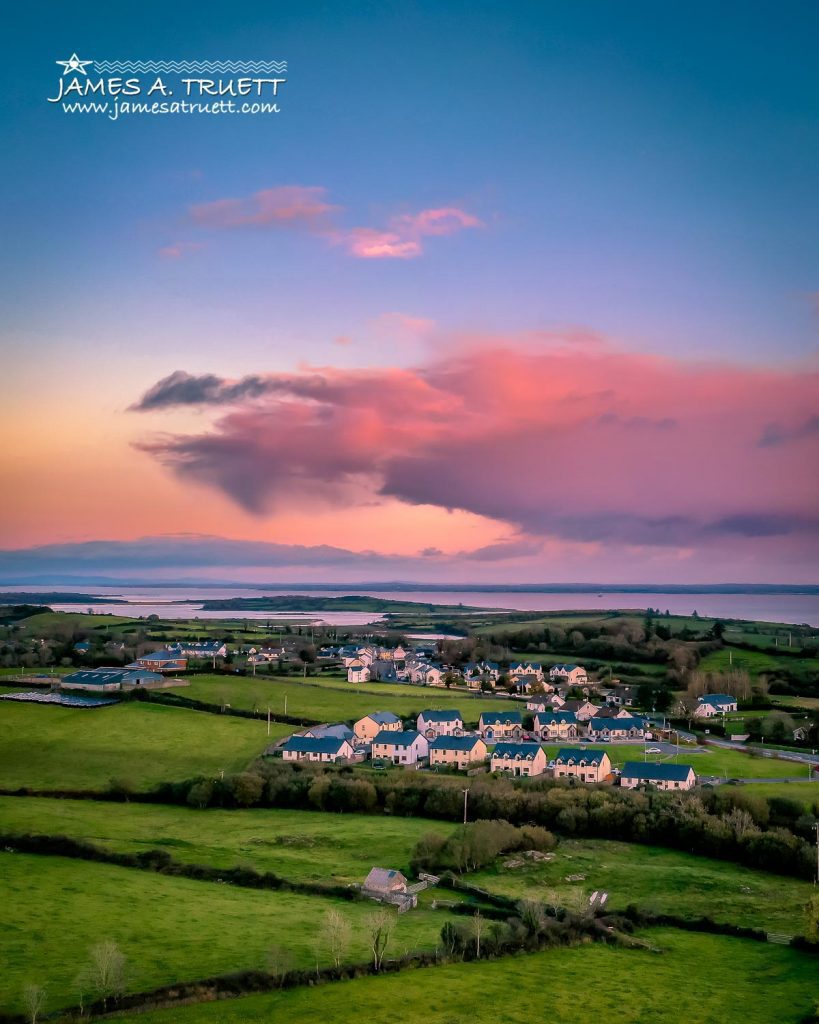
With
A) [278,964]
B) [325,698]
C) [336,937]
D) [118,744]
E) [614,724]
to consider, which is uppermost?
[336,937]

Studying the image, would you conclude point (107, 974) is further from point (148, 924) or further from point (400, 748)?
point (400, 748)

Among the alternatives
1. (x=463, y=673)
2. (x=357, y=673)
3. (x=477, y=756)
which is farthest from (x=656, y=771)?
(x=463, y=673)

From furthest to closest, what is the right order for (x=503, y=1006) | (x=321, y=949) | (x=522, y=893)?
(x=522, y=893) < (x=321, y=949) < (x=503, y=1006)

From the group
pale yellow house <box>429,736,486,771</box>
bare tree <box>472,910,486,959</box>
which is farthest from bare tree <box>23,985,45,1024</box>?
pale yellow house <box>429,736,486,771</box>

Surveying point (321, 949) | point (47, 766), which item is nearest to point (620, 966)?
point (321, 949)

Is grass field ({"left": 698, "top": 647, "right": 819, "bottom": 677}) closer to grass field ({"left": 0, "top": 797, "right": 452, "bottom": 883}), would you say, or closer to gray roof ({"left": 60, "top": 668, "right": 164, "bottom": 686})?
gray roof ({"left": 60, "top": 668, "right": 164, "bottom": 686})

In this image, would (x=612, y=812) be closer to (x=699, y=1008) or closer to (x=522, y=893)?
(x=522, y=893)
